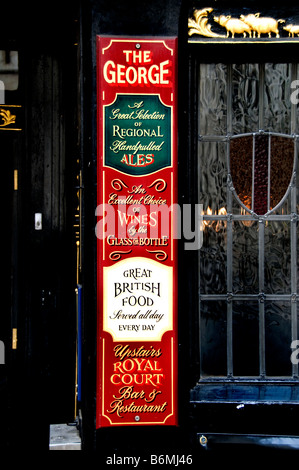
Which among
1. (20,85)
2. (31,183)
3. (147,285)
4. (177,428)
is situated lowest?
(177,428)

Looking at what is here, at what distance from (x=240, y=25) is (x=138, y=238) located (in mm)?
1839

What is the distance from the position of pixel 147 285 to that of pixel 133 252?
0.28 meters

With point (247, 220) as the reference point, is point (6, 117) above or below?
above

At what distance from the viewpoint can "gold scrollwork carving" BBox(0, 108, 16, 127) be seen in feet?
16.6

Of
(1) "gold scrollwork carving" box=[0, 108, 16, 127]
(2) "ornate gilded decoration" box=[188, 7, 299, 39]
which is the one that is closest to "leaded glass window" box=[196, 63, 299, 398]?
(2) "ornate gilded decoration" box=[188, 7, 299, 39]

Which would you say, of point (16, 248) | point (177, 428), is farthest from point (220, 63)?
point (177, 428)

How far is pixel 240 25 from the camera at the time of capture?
4.55m

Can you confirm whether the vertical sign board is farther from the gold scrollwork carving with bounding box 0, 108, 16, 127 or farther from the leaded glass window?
the gold scrollwork carving with bounding box 0, 108, 16, 127

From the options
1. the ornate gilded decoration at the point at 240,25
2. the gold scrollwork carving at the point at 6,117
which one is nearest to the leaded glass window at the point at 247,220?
the ornate gilded decoration at the point at 240,25

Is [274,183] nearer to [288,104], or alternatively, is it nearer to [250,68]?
[288,104]

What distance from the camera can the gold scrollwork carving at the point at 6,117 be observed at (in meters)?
5.07

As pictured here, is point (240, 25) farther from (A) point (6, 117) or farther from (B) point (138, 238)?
(A) point (6, 117)

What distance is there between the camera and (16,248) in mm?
5125

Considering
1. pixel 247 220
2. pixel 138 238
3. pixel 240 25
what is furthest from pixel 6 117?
pixel 247 220
